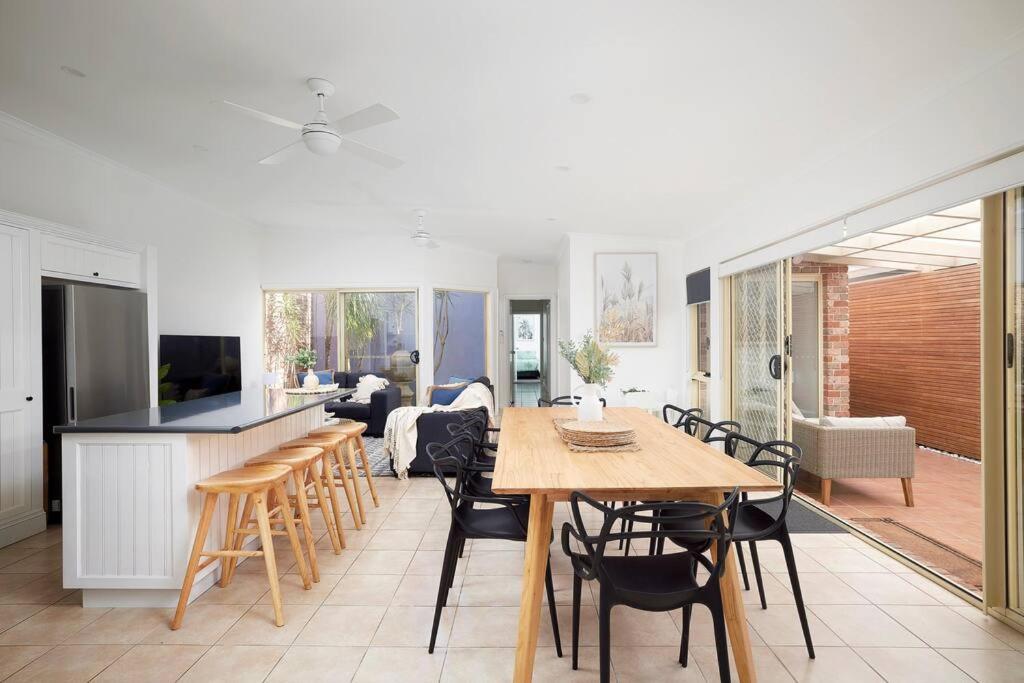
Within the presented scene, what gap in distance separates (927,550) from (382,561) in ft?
10.8

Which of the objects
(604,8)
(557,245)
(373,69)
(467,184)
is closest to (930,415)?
(557,245)

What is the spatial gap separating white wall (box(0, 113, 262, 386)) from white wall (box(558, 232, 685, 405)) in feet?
14.8

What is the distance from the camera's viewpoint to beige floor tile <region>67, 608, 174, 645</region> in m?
2.25

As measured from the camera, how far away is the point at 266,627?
2.35 meters

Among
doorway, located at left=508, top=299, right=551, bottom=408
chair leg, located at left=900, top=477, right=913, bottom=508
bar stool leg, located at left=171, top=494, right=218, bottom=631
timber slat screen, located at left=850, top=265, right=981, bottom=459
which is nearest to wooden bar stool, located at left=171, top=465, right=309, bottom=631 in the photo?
bar stool leg, located at left=171, top=494, right=218, bottom=631

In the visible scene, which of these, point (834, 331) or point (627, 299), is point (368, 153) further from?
point (834, 331)

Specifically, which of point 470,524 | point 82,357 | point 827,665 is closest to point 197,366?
point 82,357

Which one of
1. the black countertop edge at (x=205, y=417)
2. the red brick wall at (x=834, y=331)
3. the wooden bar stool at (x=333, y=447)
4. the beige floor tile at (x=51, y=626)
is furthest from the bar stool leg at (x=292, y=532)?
the red brick wall at (x=834, y=331)

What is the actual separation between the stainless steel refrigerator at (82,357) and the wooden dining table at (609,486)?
3327 mm

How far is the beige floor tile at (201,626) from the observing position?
7.39ft

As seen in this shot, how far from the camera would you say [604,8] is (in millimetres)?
2184

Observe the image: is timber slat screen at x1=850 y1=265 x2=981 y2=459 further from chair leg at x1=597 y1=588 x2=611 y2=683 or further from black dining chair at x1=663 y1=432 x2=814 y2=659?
chair leg at x1=597 y1=588 x2=611 y2=683

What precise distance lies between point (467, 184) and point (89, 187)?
3243 mm

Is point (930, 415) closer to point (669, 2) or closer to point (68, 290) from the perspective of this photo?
Answer: point (669, 2)
